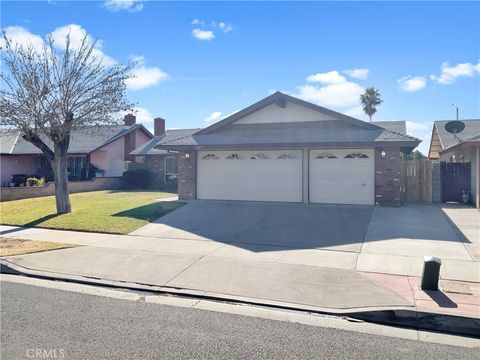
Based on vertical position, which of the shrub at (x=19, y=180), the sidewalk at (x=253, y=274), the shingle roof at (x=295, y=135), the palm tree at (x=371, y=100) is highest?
the palm tree at (x=371, y=100)

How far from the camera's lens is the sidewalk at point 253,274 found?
551 cm

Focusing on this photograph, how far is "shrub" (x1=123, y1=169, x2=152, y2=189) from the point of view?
26.0m

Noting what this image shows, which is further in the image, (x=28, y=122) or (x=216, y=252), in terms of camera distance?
(x=28, y=122)

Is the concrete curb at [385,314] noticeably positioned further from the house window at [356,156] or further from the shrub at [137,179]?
the shrub at [137,179]

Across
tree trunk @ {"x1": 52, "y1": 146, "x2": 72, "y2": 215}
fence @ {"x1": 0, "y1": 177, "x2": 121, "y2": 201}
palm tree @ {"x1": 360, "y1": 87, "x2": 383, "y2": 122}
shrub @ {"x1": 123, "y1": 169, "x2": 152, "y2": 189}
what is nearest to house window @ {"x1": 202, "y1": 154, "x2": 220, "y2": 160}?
tree trunk @ {"x1": 52, "y1": 146, "x2": 72, "y2": 215}

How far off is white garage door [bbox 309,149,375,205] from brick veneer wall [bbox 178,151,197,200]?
522 cm

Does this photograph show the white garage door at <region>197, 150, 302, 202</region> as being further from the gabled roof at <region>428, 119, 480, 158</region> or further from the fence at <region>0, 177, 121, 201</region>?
the fence at <region>0, 177, 121, 201</region>

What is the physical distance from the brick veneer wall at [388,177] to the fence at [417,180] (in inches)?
92.1

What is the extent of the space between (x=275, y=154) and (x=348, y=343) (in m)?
12.1

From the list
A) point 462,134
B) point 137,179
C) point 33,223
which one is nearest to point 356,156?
point 462,134

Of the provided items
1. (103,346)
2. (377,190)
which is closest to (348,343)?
Answer: (103,346)

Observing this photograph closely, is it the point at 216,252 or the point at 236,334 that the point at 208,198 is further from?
the point at 236,334

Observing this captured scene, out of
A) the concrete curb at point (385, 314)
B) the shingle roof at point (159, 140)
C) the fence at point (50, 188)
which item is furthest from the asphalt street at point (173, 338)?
the shingle roof at point (159, 140)

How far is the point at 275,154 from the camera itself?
16.0 metres
